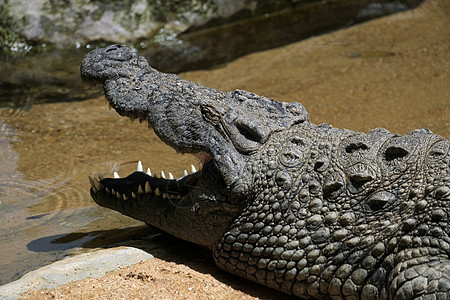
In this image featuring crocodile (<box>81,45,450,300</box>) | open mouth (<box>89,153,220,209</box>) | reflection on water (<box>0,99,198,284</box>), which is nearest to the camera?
crocodile (<box>81,45,450,300</box>)

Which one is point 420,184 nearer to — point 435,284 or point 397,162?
point 397,162

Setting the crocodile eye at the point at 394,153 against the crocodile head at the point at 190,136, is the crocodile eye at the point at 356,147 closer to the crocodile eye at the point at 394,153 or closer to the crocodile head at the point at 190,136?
the crocodile eye at the point at 394,153

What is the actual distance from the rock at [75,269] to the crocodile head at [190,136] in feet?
1.13

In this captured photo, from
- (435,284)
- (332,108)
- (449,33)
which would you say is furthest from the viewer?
(449,33)

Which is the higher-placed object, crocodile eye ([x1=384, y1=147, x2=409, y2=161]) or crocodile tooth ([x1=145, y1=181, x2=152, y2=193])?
crocodile eye ([x1=384, y1=147, x2=409, y2=161])

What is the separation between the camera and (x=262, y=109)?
13.2 feet

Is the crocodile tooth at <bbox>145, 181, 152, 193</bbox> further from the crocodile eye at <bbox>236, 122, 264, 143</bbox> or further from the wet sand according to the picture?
the crocodile eye at <bbox>236, 122, 264, 143</bbox>

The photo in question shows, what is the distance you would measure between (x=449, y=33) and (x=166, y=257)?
685 centimetres

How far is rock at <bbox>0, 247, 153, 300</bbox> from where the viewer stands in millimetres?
3463

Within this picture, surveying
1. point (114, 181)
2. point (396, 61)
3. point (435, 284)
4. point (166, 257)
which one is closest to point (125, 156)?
point (114, 181)

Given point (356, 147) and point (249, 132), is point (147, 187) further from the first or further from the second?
point (356, 147)

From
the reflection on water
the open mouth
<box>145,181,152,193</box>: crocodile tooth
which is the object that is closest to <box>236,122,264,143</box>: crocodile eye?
the open mouth

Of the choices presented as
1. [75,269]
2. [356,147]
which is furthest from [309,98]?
[75,269]

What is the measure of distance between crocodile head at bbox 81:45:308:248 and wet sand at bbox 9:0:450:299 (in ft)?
1.25
